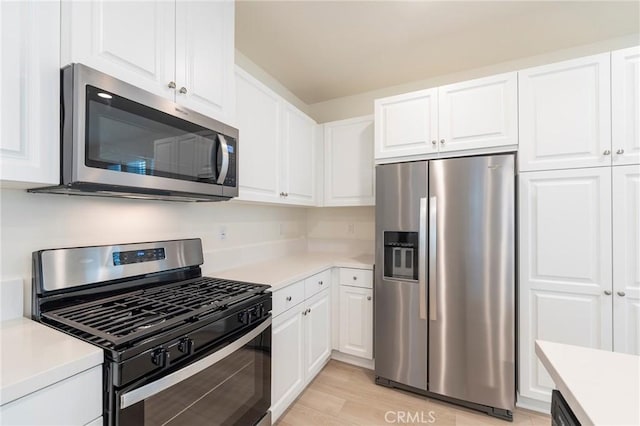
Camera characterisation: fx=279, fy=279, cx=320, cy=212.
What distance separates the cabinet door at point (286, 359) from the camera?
162 centimetres

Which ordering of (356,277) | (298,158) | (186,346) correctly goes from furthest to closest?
(298,158)
(356,277)
(186,346)

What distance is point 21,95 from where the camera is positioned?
2.80ft

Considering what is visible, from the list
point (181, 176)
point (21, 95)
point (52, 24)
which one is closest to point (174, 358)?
point (181, 176)

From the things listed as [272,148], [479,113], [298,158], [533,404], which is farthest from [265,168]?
[533,404]

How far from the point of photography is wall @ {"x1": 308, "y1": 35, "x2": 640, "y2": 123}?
217cm

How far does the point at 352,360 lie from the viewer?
2.43m

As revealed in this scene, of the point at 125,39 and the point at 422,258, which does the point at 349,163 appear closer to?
the point at 422,258

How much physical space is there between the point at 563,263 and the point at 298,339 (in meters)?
1.76

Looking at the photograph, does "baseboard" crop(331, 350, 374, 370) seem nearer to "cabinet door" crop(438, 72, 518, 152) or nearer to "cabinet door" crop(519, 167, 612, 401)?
"cabinet door" crop(519, 167, 612, 401)

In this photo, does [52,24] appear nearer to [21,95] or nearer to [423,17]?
[21,95]

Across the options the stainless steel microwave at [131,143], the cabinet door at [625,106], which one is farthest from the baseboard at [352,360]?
the cabinet door at [625,106]

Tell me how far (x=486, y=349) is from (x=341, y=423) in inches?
41.1

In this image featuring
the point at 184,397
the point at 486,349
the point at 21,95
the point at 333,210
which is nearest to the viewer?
the point at 21,95

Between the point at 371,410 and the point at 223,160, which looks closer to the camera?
the point at 223,160
